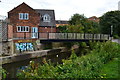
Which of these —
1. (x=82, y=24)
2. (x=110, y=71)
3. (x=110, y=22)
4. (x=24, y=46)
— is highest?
(x=110, y=22)

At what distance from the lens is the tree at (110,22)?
3684 cm

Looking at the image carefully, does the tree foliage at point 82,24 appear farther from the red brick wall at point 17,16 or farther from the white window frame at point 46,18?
the red brick wall at point 17,16

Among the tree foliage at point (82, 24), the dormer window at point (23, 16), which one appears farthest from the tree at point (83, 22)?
the dormer window at point (23, 16)

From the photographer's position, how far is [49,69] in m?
5.77

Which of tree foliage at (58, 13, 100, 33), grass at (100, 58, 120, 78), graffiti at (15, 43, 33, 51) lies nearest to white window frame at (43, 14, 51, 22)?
tree foliage at (58, 13, 100, 33)

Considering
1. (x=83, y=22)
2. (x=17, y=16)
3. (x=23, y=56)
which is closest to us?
(x=23, y=56)

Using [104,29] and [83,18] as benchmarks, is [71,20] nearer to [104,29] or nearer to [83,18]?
[83,18]

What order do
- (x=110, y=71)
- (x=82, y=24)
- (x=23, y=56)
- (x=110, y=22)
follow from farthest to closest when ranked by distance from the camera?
1. (x=110, y=22)
2. (x=82, y=24)
3. (x=23, y=56)
4. (x=110, y=71)

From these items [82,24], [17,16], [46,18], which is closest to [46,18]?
[46,18]

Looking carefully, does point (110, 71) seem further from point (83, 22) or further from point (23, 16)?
point (83, 22)

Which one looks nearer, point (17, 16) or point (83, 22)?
point (17, 16)

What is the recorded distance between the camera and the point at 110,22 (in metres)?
37.4

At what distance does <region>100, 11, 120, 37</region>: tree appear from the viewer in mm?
36844

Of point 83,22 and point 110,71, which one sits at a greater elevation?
point 83,22
